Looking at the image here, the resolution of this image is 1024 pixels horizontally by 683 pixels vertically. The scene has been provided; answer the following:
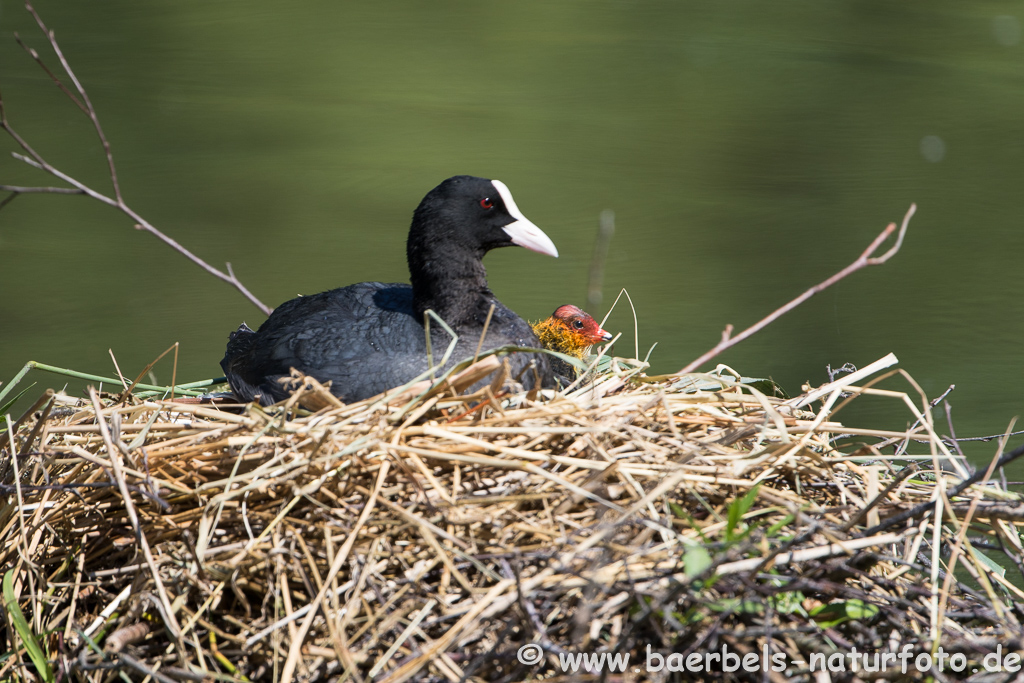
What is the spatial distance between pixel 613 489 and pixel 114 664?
20.8 inches

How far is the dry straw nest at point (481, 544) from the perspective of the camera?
2.77 feet

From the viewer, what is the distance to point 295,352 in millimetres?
1503

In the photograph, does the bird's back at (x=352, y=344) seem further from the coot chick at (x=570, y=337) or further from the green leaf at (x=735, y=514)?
the green leaf at (x=735, y=514)

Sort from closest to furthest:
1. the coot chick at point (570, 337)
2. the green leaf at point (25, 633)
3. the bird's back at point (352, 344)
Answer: the green leaf at point (25, 633) < the bird's back at point (352, 344) < the coot chick at point (570, 337)

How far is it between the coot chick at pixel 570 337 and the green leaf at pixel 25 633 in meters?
0.99

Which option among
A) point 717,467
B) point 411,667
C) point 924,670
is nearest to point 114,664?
point 411,667

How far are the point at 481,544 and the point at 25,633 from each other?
0.53 metres

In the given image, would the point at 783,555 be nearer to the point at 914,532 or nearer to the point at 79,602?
the point at 914,532

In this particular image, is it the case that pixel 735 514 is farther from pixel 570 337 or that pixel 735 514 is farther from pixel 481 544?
pixel 570 337

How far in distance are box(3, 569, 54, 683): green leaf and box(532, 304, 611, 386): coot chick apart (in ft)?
3.25

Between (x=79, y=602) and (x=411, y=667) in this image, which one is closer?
(x=411, y=667)

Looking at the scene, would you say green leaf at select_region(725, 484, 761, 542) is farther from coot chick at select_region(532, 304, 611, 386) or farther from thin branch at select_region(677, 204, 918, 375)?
coot chick at select_region(532, 304, 611, 386)

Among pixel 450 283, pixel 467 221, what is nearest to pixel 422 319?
pixel 450 283

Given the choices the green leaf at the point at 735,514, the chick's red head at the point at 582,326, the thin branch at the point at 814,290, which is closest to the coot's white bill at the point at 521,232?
the chick's red head at the point at 582,326
